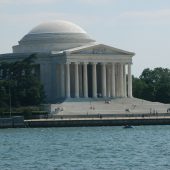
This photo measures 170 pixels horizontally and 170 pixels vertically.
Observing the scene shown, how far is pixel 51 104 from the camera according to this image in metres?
170

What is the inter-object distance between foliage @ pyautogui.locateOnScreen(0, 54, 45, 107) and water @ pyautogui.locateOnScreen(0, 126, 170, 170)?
29.9m

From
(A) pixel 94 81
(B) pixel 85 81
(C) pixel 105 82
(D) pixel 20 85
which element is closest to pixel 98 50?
(A) pixel 94 81

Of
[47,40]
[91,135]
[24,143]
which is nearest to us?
[24,143]

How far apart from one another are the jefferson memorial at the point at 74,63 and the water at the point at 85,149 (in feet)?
138

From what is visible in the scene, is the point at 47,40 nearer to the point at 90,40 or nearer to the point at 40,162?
the point at 90,40

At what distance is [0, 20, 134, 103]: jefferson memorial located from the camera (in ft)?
597

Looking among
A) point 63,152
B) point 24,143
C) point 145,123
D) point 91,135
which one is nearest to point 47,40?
point 145,123

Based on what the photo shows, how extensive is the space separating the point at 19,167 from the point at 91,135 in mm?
41741

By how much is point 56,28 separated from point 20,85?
20.9 meters

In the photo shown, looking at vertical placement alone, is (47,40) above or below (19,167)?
above

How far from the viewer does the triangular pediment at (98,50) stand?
182m

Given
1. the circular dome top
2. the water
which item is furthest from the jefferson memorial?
the water

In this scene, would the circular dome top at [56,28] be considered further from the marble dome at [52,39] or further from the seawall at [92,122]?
the seawall at [92,122]

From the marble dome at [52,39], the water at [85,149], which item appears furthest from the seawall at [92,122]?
the marble dome at [52,39]
